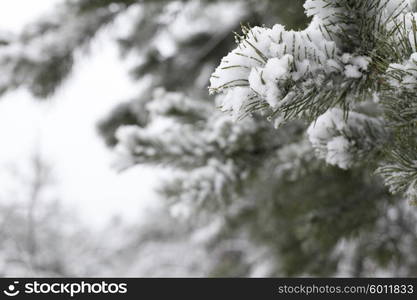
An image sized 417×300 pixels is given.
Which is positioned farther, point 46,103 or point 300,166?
point 46,103

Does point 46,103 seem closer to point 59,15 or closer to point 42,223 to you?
point 59,15

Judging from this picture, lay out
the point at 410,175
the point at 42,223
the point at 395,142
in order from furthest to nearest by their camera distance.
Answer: the point at 42,223
the point at 395,142
the point at 410,175

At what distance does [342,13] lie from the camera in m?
0.70

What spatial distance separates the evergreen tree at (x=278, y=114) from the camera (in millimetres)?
665

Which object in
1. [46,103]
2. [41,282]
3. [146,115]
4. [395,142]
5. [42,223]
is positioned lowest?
[395,142]

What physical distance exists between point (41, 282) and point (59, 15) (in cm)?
181

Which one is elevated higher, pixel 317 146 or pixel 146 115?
pixel 146 115

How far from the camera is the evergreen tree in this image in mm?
665

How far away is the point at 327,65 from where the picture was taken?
0.68 meters

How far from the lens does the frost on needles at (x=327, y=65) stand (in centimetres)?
63

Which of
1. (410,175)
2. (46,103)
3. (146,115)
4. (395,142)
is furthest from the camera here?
(146,115)

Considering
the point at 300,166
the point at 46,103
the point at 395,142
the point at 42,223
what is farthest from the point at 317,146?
the point at 42,223

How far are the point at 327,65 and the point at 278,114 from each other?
0.13 m

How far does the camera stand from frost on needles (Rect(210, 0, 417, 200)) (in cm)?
63
